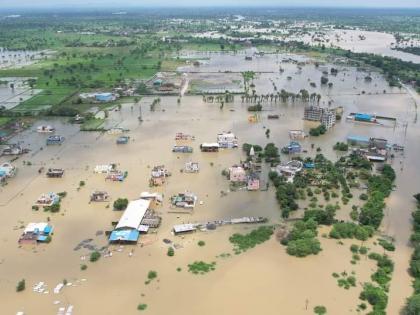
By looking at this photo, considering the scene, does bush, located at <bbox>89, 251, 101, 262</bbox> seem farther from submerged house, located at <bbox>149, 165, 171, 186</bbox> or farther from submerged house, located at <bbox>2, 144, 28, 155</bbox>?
submerged house, located at <bbox>2, 144, 28, 155</bbox>

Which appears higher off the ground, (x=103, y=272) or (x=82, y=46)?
(x=82, y=46)

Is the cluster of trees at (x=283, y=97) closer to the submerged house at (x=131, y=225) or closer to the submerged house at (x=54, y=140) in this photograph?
the submerged house at (x=54, y=140)

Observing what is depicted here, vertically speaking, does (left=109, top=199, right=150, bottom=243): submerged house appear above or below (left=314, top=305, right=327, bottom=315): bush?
above

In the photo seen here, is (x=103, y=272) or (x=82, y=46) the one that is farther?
(x=82, y=46)

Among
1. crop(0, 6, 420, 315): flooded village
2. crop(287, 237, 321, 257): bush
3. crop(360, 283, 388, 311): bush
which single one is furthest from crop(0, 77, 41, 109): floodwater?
crop(360, 283, 388, 311): bush

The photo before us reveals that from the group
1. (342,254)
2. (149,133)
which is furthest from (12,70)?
(342,254)

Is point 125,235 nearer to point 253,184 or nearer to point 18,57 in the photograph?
point 253,184

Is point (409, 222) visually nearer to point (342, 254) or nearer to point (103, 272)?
point (342, 254)
